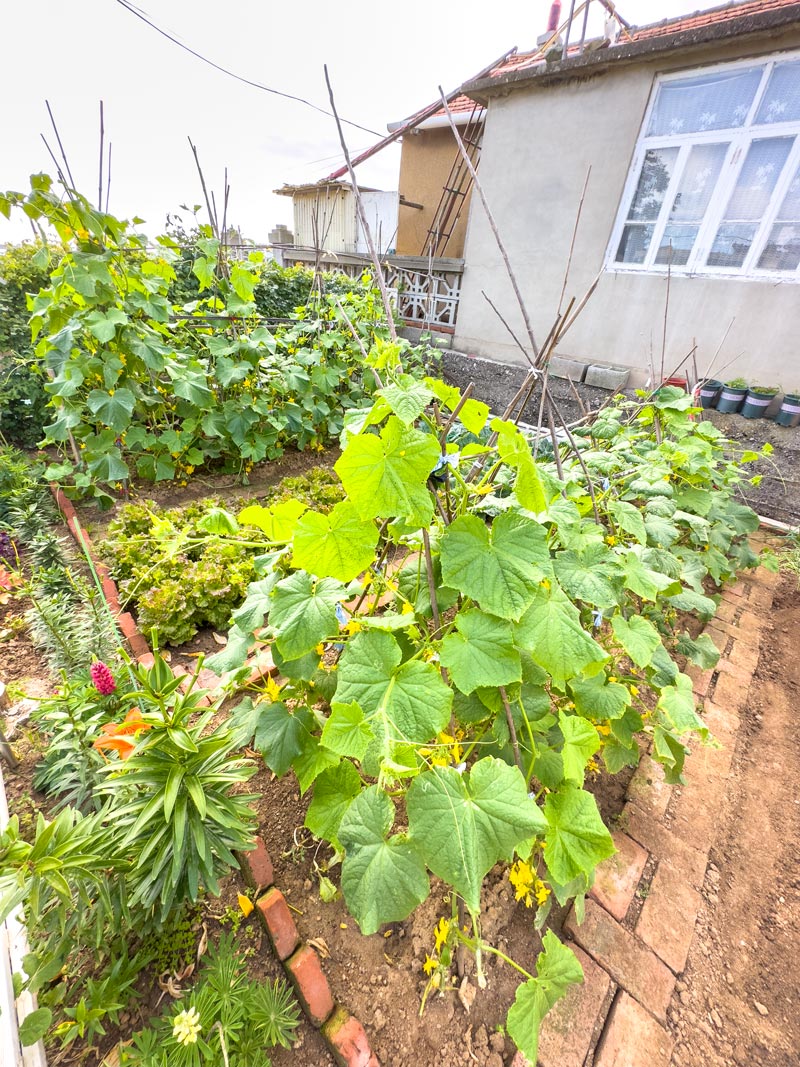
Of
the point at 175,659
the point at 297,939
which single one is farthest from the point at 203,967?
the point at 175,659

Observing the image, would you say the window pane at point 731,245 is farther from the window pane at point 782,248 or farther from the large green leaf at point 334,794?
the large green leaf at point 334,794

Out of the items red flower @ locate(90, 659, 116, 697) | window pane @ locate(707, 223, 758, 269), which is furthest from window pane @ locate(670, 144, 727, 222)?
red flower @ locate(90, 659, 116, 697)

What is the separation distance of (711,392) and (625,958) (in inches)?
184

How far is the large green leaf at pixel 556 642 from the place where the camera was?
90 centimetres

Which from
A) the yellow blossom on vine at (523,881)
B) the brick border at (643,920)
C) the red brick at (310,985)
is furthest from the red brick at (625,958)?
the red brick at (310,985)

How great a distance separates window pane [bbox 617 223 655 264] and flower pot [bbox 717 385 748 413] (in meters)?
1.68

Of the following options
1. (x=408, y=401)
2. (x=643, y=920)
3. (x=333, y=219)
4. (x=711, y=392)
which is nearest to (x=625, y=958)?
(x=643, y=920)

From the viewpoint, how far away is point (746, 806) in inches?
61.2

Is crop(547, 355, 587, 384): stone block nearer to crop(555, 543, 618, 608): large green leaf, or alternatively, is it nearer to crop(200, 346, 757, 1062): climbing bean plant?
crop(200, 346, 757, 1062): climbing bean plant

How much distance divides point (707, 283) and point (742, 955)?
5.14 meters

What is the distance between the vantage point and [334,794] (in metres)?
0.98

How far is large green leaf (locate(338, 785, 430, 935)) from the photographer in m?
0.75

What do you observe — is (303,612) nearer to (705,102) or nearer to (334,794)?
(334,794)

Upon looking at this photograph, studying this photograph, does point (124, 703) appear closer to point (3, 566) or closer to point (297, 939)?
point (297, 939)
